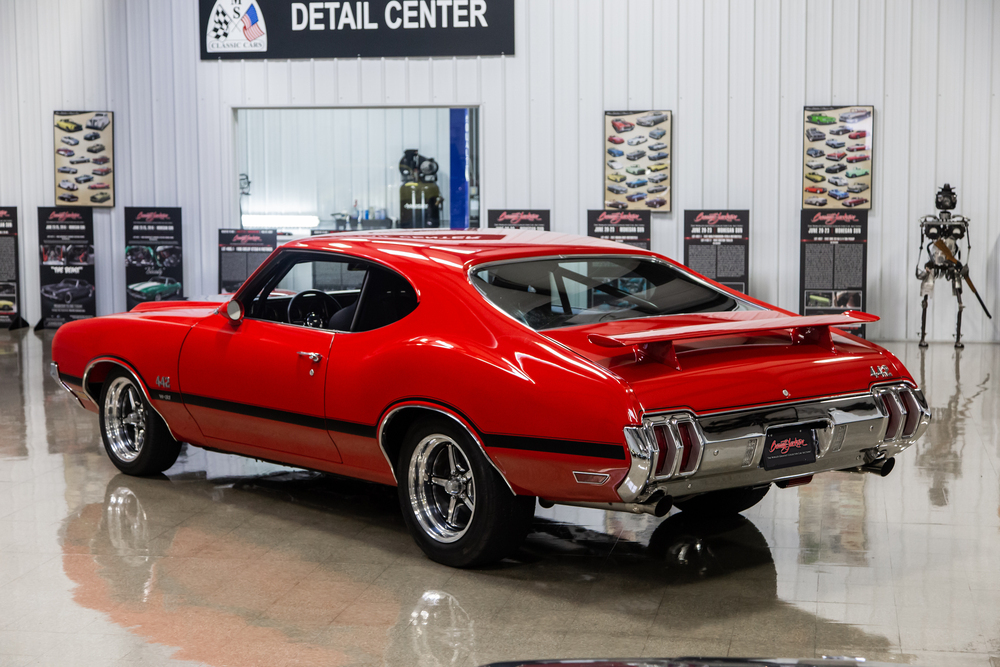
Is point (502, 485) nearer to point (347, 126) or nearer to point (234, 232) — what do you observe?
point (234, 232)

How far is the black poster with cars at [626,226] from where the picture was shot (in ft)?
39.8

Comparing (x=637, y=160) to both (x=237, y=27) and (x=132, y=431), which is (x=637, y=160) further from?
(x=132, y=431)

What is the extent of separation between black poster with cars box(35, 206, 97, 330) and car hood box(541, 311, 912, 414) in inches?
419

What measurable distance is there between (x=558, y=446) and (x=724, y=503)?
5.04ft

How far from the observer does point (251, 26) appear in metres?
12.6

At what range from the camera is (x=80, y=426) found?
23.2 feet

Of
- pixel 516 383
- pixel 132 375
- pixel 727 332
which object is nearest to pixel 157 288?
pixel 132 375

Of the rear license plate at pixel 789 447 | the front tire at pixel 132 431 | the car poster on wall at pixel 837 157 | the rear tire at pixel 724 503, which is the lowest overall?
the rear tire at pixel 724 503

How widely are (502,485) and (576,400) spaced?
543mm

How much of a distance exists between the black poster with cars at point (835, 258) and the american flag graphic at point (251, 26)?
6.74 metres

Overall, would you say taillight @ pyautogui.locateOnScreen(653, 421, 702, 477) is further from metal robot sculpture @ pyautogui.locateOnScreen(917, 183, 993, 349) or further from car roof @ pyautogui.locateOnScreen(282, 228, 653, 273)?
metal robot sculpture @ pyautogui.locateOnScreen(917, 183, 993, 349)

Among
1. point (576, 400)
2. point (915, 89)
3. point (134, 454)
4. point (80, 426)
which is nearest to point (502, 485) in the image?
point (576, 400)

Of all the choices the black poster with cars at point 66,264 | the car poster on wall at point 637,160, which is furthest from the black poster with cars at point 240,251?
the car poster on wall at point 637,160

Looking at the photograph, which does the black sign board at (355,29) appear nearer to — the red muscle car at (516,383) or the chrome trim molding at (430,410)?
the red muscle car at (516,383)
